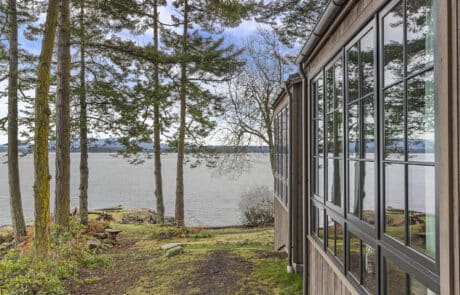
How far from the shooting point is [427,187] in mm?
1560

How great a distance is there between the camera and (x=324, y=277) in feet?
11.8

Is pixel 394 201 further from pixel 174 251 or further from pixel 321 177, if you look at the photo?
pixel 174 251

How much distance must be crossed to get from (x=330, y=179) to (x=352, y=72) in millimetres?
1229

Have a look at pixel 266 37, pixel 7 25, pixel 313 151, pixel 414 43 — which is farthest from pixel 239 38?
pixel 414 43

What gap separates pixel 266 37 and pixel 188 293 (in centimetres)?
1211

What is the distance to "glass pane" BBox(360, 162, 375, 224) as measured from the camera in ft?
7.45

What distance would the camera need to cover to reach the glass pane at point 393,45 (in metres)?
1.82

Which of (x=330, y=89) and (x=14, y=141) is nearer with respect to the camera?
(x=330, y=89)

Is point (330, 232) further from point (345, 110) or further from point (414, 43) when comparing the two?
point (414, 43)

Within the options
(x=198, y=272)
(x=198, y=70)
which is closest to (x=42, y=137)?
(x=198, y=272)

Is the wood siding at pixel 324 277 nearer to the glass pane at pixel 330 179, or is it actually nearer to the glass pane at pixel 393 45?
the glass pane at pixel 330 179

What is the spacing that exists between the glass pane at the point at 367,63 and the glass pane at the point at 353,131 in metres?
0.23

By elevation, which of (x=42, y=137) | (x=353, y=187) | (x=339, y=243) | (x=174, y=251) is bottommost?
(x=174, y=251)

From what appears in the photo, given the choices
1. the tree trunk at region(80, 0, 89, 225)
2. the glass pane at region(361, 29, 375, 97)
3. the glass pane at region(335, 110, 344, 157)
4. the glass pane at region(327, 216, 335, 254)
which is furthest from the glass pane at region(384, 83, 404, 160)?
the tree trunk at region(80, 0, 89, 225)
